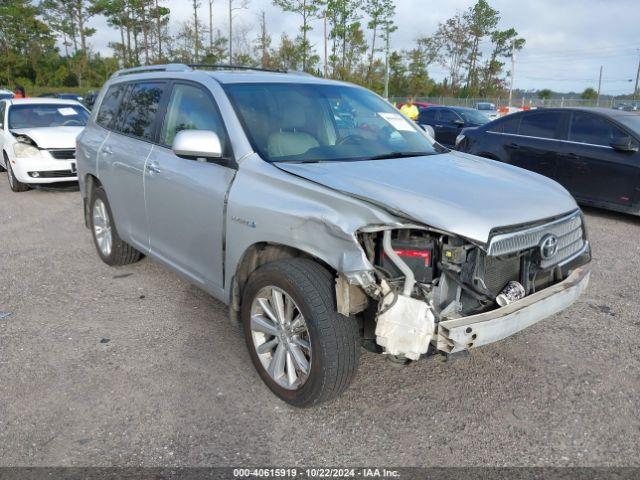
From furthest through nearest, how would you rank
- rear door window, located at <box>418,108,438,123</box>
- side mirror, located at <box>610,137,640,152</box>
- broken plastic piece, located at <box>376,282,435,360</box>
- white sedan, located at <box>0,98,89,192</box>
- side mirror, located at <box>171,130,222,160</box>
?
1. rear door window, located at <box>418,108,438,123</box>
2. white sedan, located at <box>0,98,89,192</box>
3. side mirror, located at <box>610,137,640,152</box>
4. side mirror, located at <box>171,130,222,160</box>
5. broken plastic piece, located at <box>376,282,435,360</box>

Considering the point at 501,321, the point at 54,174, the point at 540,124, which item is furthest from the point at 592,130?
the point at 54,174

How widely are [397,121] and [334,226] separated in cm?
192

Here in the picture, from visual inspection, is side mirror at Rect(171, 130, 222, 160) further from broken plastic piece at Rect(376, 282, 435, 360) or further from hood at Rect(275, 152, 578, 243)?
broken plastic piece at Rect(376, 282, 435, 360)

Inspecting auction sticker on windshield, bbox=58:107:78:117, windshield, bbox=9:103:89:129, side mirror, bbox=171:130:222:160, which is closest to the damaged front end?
side mirror, bbox=171:130:222:160

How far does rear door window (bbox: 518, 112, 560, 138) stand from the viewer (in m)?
8.27

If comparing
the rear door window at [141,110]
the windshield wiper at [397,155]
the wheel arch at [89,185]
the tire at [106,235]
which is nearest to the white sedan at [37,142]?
the wheel arch at [89,185]

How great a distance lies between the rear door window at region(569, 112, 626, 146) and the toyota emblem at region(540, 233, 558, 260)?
5.50 m

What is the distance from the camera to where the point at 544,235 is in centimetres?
294

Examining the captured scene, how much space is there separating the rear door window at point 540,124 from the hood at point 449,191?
5.29 metres

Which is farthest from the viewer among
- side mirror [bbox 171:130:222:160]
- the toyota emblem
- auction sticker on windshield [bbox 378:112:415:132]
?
auction sticker on windshield [bbox 378:112:415:132]

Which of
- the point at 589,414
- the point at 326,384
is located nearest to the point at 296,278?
the point at 326,384

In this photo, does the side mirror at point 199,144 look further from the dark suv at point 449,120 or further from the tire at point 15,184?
the dark suv at point 449,120

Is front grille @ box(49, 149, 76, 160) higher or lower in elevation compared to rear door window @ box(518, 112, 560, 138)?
lower

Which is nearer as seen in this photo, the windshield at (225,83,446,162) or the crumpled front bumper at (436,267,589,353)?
the crumpled front bumper at (436,267,589,353)
